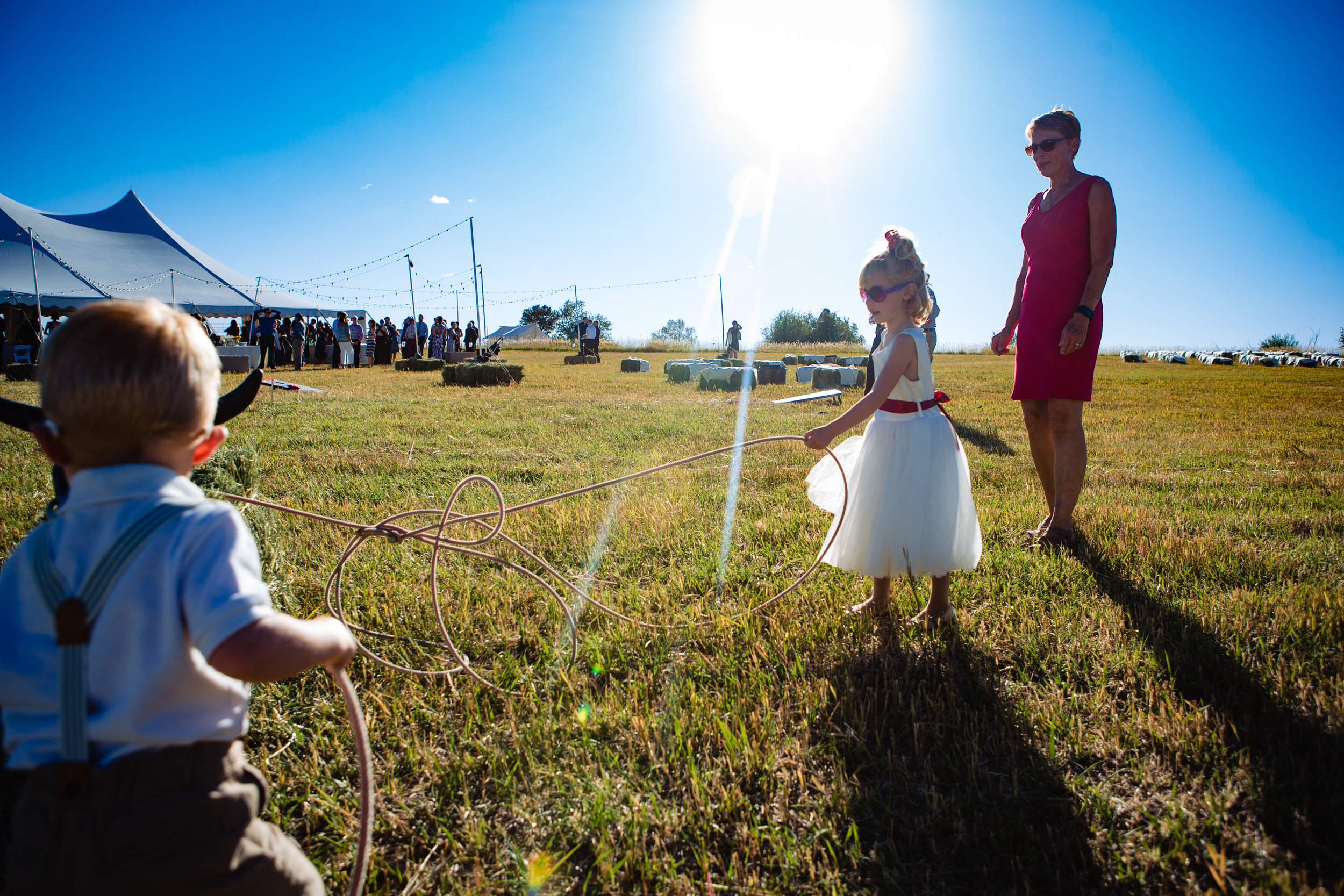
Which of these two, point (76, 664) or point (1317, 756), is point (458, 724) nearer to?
point (76, 664)

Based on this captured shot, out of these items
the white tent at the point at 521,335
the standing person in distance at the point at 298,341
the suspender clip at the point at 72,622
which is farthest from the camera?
the white tent at the point at 521,335

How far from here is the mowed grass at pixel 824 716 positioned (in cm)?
156

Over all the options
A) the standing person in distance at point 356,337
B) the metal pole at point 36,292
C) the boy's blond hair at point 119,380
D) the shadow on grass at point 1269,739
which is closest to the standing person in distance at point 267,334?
the standing person in distance at point 356,337

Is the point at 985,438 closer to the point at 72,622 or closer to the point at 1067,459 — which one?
the point at 1067,459

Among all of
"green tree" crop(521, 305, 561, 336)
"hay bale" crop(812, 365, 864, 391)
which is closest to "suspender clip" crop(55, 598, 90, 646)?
"hay bale" crop(812, 365, 864, 391)

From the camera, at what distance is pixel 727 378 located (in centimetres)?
1427

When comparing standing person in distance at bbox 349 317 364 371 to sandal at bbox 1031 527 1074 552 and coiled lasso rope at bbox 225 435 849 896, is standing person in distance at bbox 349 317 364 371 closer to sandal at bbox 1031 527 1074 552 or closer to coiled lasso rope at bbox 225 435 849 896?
coiled lasso rope at bbox 225 435 849 896

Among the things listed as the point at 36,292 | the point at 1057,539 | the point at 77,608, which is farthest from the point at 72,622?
the point at 36,292

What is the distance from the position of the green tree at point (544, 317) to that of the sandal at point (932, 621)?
4566 inches

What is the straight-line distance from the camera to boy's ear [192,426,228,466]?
3.84 ft

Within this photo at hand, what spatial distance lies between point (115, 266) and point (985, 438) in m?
27.6

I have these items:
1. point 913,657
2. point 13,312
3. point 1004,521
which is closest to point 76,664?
point 913,657

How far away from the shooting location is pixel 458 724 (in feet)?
6.84

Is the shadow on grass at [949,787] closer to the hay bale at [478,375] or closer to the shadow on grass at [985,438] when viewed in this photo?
the shadow on grass at [985,438]
